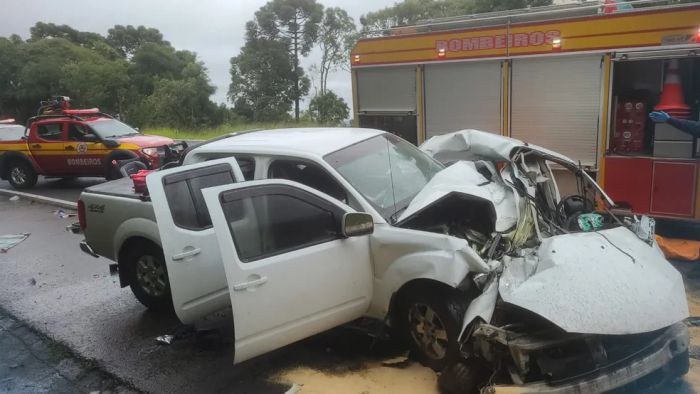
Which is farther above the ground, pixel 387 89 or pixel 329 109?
pixel 387 89

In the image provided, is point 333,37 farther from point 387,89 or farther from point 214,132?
point 387,89

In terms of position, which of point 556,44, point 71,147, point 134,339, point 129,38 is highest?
point 129,38

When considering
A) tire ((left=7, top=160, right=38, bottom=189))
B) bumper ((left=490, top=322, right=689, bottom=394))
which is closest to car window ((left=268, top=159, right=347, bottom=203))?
bumper ((left=490, top=322, right=689, bottom=394))

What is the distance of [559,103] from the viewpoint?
723 centimetres

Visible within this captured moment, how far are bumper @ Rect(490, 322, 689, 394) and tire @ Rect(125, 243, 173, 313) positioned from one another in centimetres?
326

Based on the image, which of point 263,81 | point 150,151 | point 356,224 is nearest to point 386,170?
point 356,224

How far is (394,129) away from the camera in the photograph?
8.92m

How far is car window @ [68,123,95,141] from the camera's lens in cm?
1234

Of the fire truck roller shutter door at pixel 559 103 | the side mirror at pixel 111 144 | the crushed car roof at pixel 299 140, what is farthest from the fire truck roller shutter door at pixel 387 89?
the side mirror at pixel 111 144

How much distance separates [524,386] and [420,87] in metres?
6.04

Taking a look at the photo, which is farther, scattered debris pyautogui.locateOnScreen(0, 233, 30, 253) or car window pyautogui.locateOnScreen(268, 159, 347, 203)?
scattered debris pyautogui.locateOnScreen(0, 233, 30, 253)

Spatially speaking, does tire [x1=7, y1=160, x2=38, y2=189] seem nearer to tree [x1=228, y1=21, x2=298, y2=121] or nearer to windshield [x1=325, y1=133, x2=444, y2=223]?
windshield [x1=325, y1=133, x2=444, y2=223]

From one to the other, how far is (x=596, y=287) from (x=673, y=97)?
4.60 m

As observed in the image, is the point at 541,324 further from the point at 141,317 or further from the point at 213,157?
the point at 141,317
